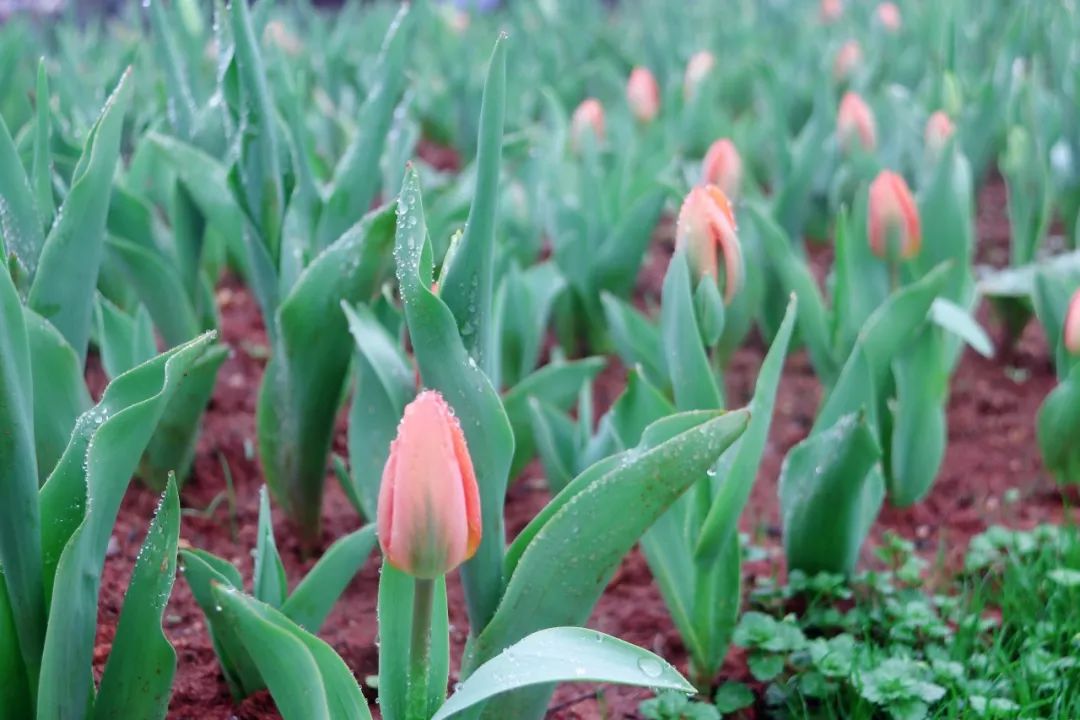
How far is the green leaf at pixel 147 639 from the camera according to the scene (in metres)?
1.07

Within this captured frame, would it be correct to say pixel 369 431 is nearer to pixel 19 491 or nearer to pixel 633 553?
pixel 633 553

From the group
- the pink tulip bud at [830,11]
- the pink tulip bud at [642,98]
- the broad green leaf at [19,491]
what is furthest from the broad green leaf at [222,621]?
the pink tulip bud at [830,11]

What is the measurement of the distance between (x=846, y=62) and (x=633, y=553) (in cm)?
209

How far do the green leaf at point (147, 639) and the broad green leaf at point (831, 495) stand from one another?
2.60ft

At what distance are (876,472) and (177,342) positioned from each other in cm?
102

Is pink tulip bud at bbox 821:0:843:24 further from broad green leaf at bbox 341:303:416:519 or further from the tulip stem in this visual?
the tulip stem

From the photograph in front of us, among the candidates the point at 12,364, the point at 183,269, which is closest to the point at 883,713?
the point at 12,364

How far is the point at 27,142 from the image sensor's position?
6.13ft

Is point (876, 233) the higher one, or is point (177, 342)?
point (177, 342)

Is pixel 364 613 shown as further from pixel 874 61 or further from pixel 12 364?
pixel 874 61

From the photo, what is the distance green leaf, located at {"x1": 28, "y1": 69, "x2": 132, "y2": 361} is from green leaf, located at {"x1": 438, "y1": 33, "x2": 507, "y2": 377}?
0.37m

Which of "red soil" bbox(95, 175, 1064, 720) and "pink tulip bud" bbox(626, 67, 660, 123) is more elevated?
"pink tulip bud" bbox(626, 67, 660, 123)

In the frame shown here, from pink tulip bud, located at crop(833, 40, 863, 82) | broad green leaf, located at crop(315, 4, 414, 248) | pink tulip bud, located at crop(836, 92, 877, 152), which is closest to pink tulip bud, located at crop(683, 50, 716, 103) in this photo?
pink tulip bud, located at crop(833, 40, 863, 82)

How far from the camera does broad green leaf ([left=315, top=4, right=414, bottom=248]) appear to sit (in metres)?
1.62
